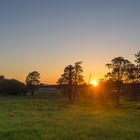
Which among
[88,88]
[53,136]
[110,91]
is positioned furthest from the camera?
[88,88]

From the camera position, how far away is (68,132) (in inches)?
941

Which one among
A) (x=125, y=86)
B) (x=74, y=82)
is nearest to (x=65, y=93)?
(x=74, y=82)

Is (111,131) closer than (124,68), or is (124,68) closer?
(111,131)

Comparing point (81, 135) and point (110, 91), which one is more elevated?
point (110, 91)

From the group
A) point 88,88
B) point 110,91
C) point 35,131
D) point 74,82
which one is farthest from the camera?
point 88,88

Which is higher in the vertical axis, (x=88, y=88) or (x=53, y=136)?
(x=88, y=88)

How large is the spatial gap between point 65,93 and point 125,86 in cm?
2098

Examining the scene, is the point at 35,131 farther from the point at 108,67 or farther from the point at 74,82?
the point at 74,82

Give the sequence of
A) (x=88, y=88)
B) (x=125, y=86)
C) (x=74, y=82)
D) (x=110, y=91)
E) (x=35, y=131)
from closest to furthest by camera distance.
Result: (x=35, y=131), (x=125, y=86), (x=110, y=91), (x=74, y=82), (x=88, y=88)

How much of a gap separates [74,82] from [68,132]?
79.1 m

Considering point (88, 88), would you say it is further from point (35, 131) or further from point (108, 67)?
point (35, 131)

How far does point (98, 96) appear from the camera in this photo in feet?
334

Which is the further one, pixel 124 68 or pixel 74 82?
pixel 74 82

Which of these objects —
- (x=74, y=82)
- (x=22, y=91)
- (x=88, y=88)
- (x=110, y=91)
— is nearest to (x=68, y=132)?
(x=110, y=91)
